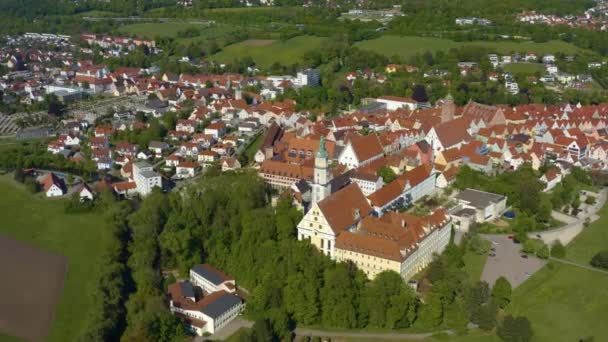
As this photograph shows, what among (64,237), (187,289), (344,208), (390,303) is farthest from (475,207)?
(64,237)

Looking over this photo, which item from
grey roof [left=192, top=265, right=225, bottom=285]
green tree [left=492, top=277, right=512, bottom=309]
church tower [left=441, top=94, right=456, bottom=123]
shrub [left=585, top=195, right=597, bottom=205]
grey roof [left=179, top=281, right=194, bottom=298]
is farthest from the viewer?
church tower [left=441, top=94, right=456, bottom=123]

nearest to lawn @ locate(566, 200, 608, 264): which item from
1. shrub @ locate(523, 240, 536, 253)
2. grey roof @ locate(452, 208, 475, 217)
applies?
shrub @ locate(523, 240, 536, 253)

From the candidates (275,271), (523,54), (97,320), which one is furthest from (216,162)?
(523,54)

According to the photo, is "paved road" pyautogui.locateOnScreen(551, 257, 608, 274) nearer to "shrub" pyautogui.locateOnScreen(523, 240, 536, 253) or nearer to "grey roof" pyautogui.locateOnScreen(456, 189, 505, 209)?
"shrub" pyautogui.locateOnScreen(523, 240, 536, 253)

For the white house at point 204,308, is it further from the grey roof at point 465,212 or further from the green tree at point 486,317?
the grey roof at point 465,212

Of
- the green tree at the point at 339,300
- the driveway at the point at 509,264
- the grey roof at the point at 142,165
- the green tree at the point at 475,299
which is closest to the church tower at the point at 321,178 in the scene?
the green tree at the point at 339,300

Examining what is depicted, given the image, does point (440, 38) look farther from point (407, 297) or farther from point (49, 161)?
point (407, 297)

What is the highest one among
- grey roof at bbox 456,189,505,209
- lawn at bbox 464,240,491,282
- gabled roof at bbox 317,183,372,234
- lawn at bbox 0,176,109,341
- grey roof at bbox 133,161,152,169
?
gabled roof at bbox 317,183,372,234
